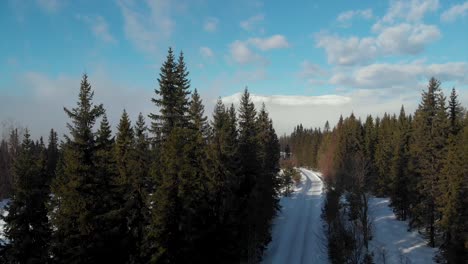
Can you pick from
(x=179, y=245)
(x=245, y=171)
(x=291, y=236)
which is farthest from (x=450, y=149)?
(x=179, y=245)

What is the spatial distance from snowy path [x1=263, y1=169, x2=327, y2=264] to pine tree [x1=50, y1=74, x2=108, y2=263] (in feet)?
87.2

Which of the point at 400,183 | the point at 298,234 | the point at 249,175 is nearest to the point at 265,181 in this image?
the point at 249,175

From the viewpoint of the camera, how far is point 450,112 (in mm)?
43094

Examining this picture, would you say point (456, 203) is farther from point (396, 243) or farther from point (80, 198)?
point (80, 198)

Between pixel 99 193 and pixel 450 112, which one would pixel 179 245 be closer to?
pixel 99 193

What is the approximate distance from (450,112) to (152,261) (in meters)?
A: 37.6

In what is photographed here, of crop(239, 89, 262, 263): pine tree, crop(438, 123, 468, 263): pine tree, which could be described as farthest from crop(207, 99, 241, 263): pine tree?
crop(438, 123, 468, 263): pine tree

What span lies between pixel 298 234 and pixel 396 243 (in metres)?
13.1

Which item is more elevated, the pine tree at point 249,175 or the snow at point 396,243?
the pine tree at point 249,175

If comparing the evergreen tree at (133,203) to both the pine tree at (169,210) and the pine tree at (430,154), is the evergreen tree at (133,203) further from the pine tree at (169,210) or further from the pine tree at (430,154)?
A: the pine tree at (430,154)

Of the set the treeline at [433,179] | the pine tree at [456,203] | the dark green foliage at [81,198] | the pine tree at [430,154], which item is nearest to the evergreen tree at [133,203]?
the dark green foliage at [81,198]

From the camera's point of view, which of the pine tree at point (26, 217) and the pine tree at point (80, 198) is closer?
the pine tree at point (80, 198)

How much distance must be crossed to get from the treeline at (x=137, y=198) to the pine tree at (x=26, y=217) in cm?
6

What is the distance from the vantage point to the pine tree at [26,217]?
22859mm
